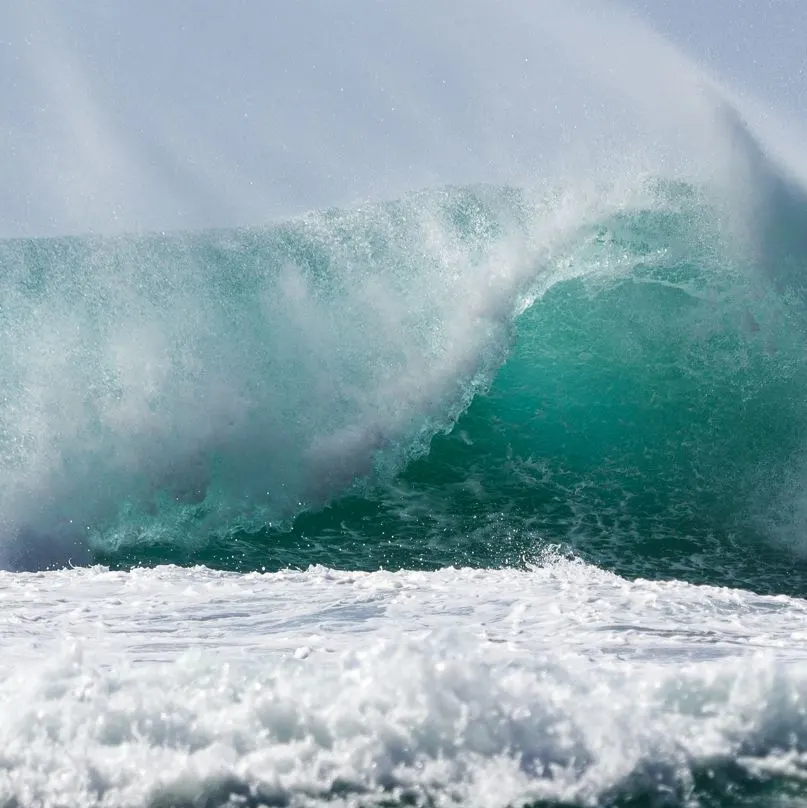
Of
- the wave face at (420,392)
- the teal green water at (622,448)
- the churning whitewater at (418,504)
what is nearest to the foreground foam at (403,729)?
the churning whitewater at (418,504)

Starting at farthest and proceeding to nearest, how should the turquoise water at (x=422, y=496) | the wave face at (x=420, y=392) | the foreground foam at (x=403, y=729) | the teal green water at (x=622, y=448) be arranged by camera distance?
the wave face at (x=420, y=392) < the teal green water at (x=622, y=448) < the turquoise water at (x=422, y=496) < the foreground foam at (x=403, y=729)

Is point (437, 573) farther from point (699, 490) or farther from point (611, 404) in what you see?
point (611, 404)

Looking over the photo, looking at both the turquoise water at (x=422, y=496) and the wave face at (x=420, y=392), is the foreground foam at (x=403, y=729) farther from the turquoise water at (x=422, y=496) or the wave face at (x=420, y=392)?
the wave face at (x=420, y=392)

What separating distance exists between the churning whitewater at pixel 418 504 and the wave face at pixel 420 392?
0.12 feet

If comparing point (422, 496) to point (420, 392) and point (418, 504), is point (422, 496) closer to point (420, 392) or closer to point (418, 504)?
→ point (418, 504)

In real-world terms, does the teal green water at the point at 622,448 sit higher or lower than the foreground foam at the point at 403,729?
higher

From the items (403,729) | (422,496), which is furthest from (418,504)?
(403,729)

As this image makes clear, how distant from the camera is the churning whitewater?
3342mm

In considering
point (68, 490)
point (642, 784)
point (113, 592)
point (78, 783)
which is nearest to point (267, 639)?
point (113, 592)

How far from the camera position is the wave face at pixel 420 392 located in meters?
9.99

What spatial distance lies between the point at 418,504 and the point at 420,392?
1560 mm

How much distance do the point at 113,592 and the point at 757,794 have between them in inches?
172

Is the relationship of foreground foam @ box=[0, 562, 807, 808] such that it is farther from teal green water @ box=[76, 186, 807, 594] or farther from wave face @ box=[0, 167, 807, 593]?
wave face @ box=[0, 167, 807, 593]

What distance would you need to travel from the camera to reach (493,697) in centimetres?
349
